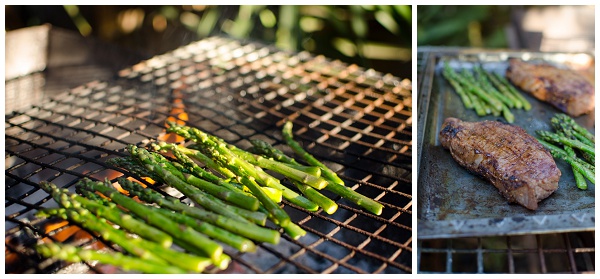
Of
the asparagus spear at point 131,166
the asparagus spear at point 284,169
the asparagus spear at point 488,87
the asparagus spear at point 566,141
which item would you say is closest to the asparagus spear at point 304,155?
the asparagus spear at point 284,169

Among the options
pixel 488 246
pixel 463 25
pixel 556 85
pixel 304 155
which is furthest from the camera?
pixel 463 25

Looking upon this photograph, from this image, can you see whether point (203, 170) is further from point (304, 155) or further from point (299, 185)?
point (304, 155)

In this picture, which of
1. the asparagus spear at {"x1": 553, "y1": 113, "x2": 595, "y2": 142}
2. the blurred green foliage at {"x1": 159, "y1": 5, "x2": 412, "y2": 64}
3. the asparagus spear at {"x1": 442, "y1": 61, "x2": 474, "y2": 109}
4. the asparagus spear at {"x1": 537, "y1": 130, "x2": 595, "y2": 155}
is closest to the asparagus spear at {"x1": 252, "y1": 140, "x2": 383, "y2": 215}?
the asparagus spear at {"x1": 537, "y1": 130, "x2": 595, "y2": 155}

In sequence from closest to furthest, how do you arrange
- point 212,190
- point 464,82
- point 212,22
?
point 212,190
point 464,82
point 212,22

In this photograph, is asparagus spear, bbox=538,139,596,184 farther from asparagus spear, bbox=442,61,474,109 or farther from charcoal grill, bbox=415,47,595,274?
asparagus spear, bbox=442,61,474,109

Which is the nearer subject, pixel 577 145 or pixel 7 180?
pixel 7 180

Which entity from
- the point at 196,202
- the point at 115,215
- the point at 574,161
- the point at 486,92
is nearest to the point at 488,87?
the point at 486,92
